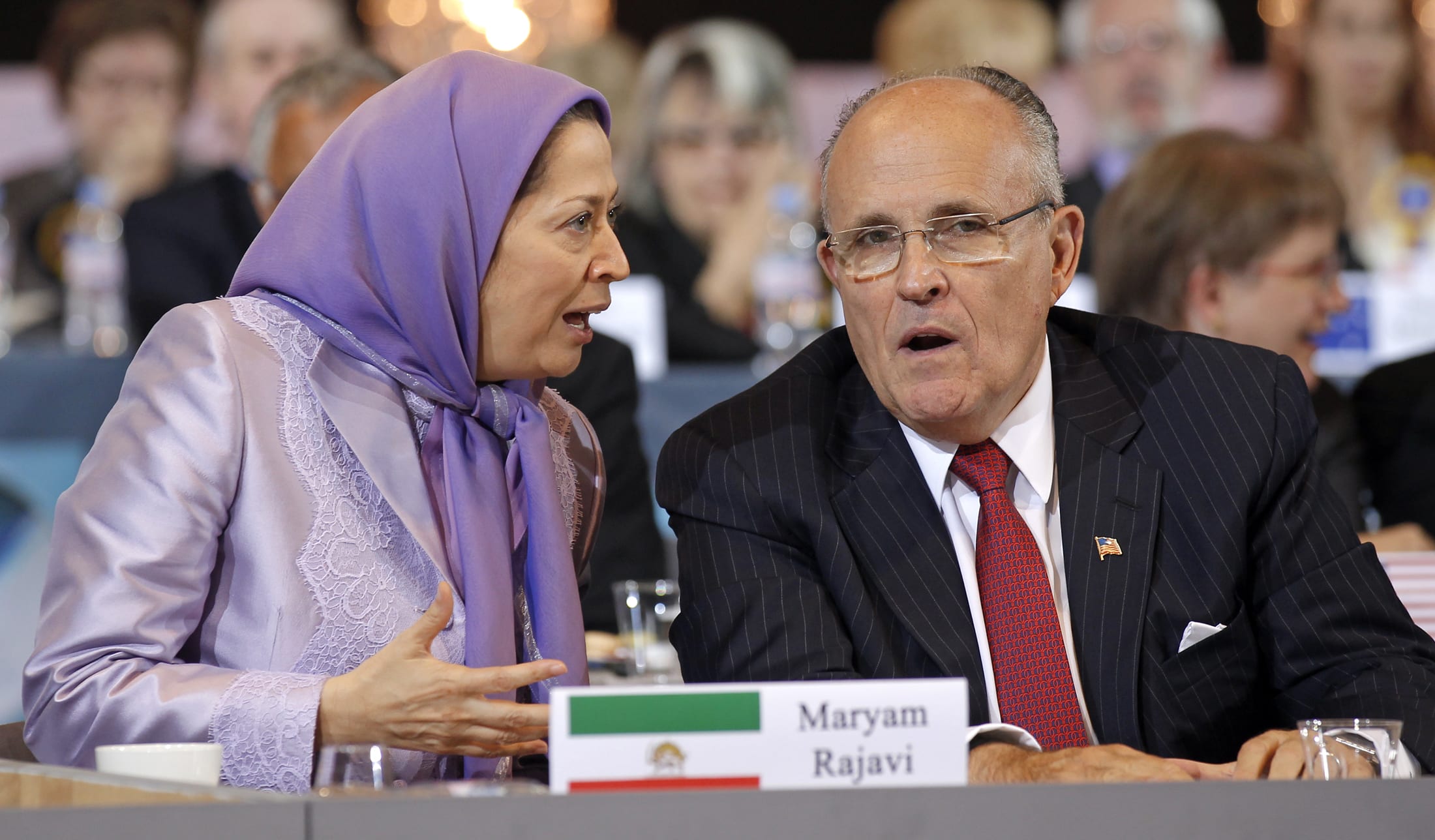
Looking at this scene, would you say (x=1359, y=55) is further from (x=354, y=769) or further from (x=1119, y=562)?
(x=354, y=769)

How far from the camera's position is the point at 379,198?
6.26ft

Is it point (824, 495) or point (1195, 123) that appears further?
point (1195, 123)

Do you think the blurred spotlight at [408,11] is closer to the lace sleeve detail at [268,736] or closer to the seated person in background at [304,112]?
the seated person in background at [304,112]

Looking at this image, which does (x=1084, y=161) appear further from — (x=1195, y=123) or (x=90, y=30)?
(x=90, y=30)

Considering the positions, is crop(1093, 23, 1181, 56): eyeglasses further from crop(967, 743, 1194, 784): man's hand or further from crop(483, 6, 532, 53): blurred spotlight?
crop(967, 743, 1194, 784): man's hand

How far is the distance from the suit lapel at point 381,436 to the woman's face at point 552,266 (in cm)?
16

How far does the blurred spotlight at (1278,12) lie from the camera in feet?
19.9

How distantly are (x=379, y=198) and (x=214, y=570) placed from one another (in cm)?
50

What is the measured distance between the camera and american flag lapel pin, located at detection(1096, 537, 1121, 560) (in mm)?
1887

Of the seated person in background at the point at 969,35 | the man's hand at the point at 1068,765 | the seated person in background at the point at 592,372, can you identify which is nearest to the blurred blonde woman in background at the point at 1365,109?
the seated person in background at the point at 969,35

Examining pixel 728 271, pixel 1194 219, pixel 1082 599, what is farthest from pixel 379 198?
pixel 728 271

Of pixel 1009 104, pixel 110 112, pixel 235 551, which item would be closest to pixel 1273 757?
→ pixel 1009 104

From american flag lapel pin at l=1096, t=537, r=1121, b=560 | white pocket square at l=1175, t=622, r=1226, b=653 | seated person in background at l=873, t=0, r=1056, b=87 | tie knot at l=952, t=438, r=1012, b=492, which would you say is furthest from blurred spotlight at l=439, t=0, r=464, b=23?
white pocket square at l=1175, t=622, r=1226, b=653

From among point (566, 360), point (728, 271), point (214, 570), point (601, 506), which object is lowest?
point (214, 570)
